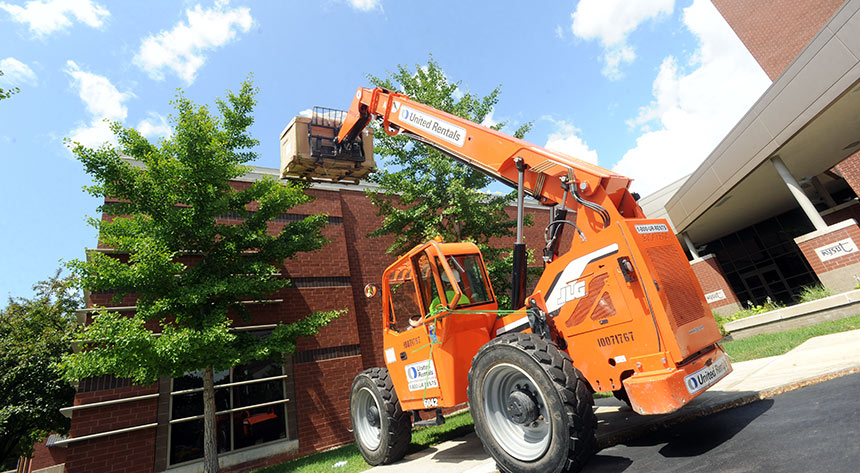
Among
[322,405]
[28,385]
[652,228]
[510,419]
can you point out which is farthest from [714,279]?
[28,385]

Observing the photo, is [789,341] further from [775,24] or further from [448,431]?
[775,24]

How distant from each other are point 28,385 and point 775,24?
112ft

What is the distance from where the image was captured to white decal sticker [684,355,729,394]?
3.15 meters

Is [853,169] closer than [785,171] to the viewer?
No

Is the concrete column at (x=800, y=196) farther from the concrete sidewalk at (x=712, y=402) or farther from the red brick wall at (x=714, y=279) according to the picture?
the red brick wall at (x=714, y=279)

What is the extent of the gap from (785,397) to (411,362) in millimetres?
4273

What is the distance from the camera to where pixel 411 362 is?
5441 mm

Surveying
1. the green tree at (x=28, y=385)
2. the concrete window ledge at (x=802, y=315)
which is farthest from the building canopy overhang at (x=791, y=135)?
the green tree at (x=28, y=385)

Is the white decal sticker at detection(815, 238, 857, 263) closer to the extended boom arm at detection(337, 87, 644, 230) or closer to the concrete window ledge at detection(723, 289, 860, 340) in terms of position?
the concrete window ledge at detection(723, 289, 860, 340)

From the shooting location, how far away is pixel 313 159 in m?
8.27

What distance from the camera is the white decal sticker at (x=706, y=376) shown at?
10.3 ft

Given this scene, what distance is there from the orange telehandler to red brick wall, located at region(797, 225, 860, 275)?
9757 millimetres

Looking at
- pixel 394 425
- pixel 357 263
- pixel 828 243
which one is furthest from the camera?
pixel 357 263

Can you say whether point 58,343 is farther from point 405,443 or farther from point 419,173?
point 405,443
